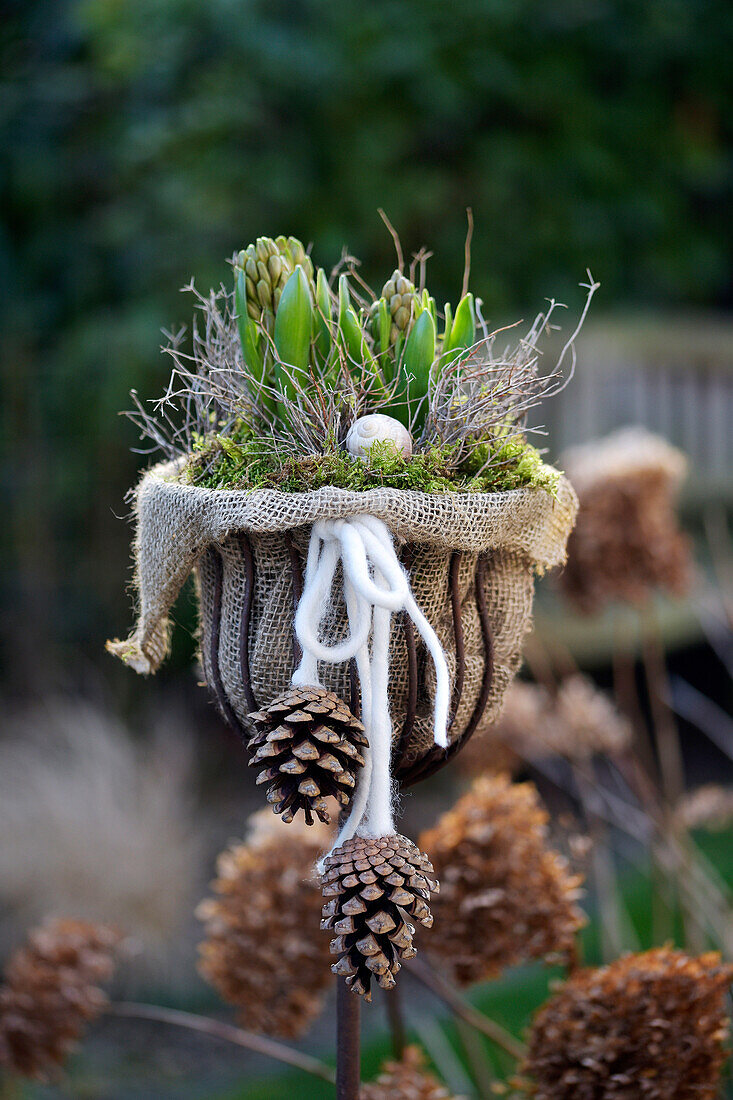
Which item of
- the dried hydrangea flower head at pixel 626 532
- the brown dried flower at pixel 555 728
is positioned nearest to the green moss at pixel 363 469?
the dried hydrangea flower head at pixel 626 532

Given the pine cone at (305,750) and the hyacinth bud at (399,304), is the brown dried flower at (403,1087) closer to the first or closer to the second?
the pine cone at (305,750)

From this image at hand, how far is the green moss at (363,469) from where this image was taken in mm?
719

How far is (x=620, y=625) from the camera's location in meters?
2.46

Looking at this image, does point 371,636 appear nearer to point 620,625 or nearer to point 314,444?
point 314,444

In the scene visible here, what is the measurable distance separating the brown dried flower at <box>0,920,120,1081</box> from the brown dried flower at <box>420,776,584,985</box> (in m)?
0.42

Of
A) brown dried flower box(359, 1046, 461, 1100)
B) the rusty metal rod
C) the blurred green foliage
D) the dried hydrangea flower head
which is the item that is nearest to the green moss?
the rusty metal rod

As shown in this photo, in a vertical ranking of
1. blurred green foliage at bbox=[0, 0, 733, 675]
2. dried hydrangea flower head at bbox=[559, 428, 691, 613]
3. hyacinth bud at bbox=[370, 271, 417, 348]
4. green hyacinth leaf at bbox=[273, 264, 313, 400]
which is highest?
blurred green foliage at bbox=[0, 0, 733, 675]

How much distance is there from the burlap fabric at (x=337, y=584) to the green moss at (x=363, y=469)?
0.02m

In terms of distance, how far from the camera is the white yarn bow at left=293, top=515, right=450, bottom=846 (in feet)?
2.20

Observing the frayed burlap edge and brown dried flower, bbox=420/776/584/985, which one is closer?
the frayed burlap edge

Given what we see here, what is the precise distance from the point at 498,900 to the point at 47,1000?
1.80 ft

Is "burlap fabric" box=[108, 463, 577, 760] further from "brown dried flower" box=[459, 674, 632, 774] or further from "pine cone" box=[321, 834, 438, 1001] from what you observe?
"brown dried flower" box=[459, 674, 632, 774]

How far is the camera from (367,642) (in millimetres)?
690

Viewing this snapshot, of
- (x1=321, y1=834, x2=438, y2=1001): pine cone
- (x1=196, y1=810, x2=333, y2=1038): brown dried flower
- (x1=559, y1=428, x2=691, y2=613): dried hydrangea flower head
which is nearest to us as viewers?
(x1=321, y1=834, x2=438, y2=1001): pine cone
